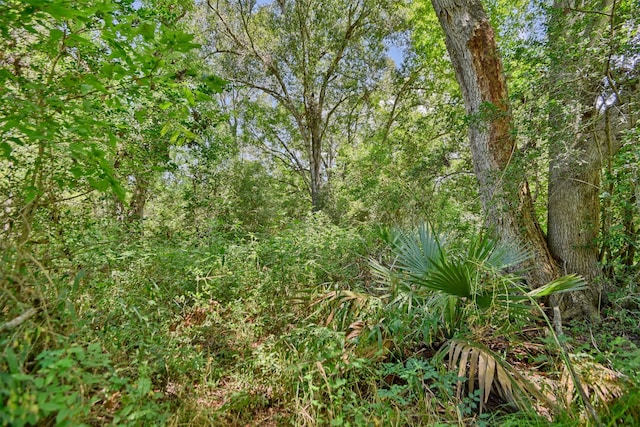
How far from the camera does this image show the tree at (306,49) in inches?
399

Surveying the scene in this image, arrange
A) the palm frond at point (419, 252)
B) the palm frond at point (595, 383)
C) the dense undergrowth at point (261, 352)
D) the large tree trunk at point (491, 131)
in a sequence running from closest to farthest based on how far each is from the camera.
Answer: the dense undergrowth at point (261, 352) < the palm frond at point (595, 383) < the palm frond at point (419, 252) < the large tree trunk at point (491, 131)

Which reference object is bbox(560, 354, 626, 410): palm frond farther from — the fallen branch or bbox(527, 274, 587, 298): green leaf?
the fallen branch

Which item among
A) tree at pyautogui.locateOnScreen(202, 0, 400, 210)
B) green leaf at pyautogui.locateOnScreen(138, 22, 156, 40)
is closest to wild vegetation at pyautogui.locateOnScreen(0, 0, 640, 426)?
green leaf at pyautogui.locateOnScreen(138, 22, 156, 40)

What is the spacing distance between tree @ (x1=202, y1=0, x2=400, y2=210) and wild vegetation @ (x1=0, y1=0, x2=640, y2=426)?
5.57 m

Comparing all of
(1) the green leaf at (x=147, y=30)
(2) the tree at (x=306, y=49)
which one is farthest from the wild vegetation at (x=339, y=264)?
(2) the tree at (x=306, y=49)

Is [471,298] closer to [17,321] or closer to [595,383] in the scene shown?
[595,383]

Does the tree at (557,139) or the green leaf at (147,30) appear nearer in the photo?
the green leaf at (147,30)

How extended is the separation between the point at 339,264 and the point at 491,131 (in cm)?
259

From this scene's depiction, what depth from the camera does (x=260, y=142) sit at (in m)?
14.0

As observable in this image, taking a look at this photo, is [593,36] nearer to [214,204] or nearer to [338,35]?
[214,204]

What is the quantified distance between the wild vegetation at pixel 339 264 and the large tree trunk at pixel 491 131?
3cm

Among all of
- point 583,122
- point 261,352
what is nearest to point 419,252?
point 261,352

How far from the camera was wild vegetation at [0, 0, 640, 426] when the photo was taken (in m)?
1.51

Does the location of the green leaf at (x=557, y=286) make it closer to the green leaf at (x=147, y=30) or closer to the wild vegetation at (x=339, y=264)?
the wild vegetation at (x=339, y=264)
